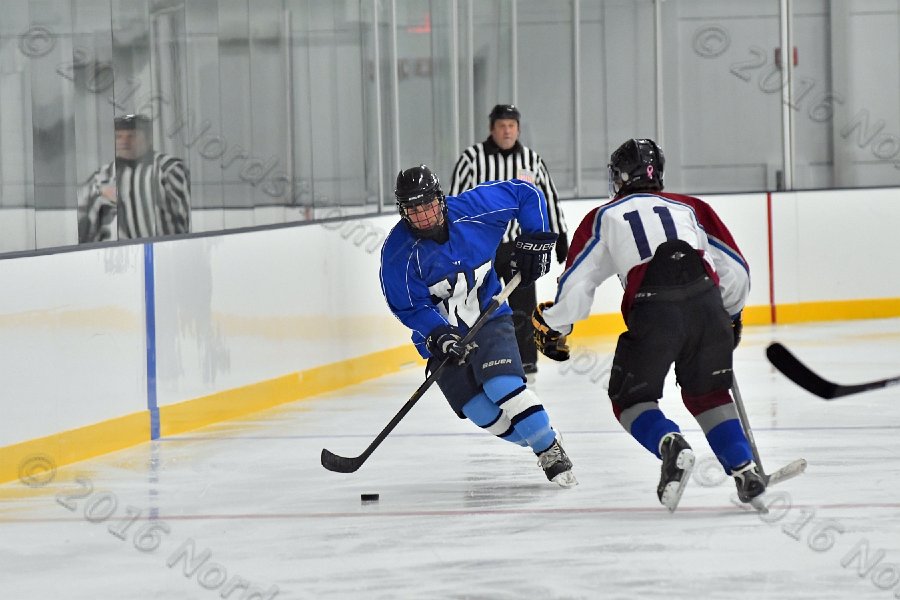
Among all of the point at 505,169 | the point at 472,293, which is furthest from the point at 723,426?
the point at 505,169

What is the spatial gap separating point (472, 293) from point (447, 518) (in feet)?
2.40

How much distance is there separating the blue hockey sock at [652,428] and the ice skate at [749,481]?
18 centimetres

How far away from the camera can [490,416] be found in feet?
15.1

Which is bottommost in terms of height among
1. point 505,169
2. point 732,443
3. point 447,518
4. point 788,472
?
point 447,518

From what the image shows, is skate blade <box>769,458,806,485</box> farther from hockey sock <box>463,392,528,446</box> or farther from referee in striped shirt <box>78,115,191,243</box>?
referee in striped shirt <box>78,115,191,243</box>

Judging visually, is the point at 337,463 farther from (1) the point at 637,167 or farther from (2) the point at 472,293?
(1) the point at 637,167

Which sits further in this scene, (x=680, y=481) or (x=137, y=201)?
(x=137, y=201)

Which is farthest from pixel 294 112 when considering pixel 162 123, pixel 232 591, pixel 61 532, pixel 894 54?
pixel 894 54

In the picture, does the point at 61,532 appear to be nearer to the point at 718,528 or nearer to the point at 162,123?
the point at 718,528

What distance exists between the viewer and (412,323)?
4562mm

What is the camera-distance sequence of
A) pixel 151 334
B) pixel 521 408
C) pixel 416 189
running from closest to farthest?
pixel 416 189 < pixel 521 408 < pixel 151 334

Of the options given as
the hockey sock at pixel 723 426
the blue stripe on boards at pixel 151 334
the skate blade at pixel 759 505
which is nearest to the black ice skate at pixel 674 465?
the hockey sock at pixel 723 426

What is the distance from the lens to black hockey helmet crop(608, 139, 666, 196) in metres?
4.00

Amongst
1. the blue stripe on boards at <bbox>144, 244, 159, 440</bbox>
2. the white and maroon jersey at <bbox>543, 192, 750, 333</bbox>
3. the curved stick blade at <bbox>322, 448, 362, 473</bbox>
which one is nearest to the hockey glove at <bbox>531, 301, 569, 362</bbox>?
the white and maroon jersey at <bbox>543, 192, 750, 333</bbox>
